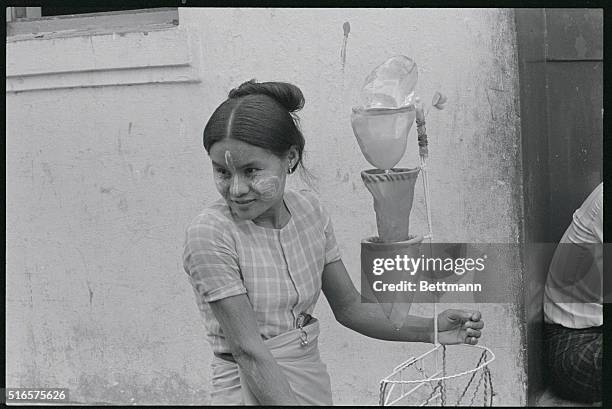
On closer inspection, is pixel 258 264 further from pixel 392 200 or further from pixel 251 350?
pixel 392 200

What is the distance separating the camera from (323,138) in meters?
3.15

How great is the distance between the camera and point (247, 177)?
2.49 m

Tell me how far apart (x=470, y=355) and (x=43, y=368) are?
1.72 meters

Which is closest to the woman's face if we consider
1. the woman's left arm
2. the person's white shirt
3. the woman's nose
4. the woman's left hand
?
the woman's nose

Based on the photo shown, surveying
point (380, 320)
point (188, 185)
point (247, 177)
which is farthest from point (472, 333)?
point (188, 185)

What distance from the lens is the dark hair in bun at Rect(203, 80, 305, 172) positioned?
2438mm

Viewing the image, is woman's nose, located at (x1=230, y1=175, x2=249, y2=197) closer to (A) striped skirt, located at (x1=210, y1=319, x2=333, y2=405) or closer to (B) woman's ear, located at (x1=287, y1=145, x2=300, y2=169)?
(B) woman's ear, located at (x1=287, y1=145, x2=300, y2=169)

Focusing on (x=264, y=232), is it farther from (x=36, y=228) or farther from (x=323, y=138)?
(x=36, y=228)

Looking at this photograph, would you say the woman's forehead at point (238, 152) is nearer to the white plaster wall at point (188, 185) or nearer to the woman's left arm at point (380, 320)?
the woman's left arm at point (380, 320)

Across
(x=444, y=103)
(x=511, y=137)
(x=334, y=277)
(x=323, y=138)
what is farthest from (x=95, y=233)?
(x=511, y=137)

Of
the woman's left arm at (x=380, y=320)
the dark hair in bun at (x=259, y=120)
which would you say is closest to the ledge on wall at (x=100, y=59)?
the dark hair in bun at (x=259, y=120)

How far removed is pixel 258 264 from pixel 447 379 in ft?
3.75

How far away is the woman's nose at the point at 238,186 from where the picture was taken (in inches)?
97.0

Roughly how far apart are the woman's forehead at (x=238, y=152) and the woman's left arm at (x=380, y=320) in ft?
1.31
